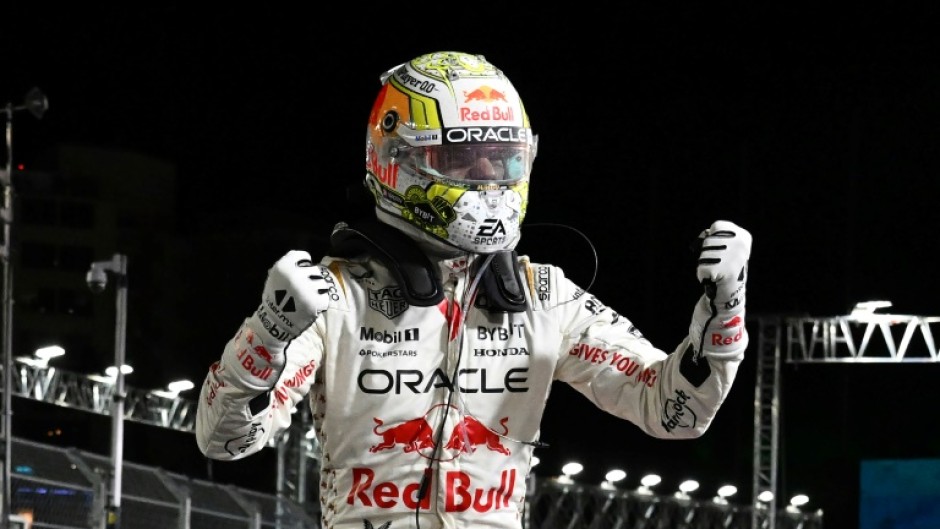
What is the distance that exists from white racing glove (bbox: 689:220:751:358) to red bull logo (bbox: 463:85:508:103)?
676 mm

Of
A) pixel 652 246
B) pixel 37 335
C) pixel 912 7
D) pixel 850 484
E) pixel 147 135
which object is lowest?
pixel 850 484

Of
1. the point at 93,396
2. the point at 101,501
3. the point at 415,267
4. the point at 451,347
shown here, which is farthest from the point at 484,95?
the point at 93,396

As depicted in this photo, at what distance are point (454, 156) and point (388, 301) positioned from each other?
1.25ft

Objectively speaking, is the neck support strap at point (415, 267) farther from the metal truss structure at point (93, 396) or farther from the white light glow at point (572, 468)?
the metal truss structure at point (93, 396)

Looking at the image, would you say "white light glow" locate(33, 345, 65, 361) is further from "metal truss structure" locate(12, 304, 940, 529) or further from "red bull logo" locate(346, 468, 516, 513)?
"red bull logo" locate(346, 468, 516, 513)

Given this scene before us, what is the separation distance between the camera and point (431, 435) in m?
3.34

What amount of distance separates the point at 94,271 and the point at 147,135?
181 inches

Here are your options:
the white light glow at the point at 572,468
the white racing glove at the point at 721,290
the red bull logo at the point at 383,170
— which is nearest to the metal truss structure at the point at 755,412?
the white light glow at the point at 572,468

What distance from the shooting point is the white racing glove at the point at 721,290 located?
3016 millimetres

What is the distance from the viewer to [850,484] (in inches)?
627

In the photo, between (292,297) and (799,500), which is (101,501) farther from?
(799,500)

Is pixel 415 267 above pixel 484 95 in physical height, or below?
below

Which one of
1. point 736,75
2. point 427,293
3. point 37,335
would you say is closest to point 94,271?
point 37,335

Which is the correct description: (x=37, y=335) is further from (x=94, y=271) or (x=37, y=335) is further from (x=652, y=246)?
(x=652, y=246)
